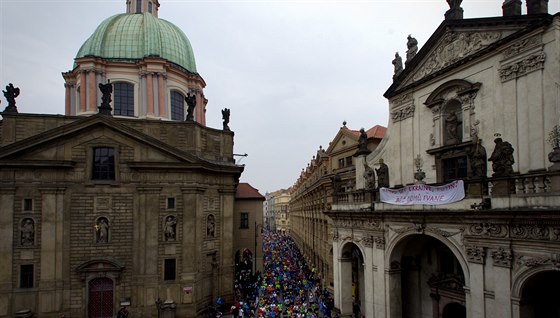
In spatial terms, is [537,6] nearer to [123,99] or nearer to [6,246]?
[123,99]

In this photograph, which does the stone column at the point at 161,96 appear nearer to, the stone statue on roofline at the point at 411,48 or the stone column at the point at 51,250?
the stone column at the point at 51,250

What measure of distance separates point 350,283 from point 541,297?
11.9 m

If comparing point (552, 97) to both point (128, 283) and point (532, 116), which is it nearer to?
point (532, 116)

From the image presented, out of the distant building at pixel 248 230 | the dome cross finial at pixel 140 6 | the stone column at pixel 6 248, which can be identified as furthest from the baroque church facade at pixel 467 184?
the dome cross finial at pixel 140 6

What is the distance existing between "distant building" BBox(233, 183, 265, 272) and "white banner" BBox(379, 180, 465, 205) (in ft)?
71.4

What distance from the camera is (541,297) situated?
12922mm

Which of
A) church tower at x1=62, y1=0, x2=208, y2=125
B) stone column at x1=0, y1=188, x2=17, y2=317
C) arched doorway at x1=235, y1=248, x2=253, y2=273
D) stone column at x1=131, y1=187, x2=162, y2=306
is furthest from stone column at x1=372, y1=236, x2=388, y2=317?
stone column at x1=0, y1=188, x2=17, y2=317

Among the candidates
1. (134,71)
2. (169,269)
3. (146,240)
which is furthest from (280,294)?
(134,71)

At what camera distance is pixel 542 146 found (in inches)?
544

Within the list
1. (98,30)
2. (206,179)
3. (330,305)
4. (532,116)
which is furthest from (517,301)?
(98,30)

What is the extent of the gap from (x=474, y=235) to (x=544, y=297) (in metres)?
2.92

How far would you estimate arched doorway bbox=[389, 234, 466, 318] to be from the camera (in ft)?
58.4

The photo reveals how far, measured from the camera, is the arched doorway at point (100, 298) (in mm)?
24203

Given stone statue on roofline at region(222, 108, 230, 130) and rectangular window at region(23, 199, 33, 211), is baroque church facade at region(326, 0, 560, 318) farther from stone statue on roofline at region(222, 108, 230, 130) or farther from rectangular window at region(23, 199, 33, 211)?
rectangular window at region(23, 199, 33, 211)
